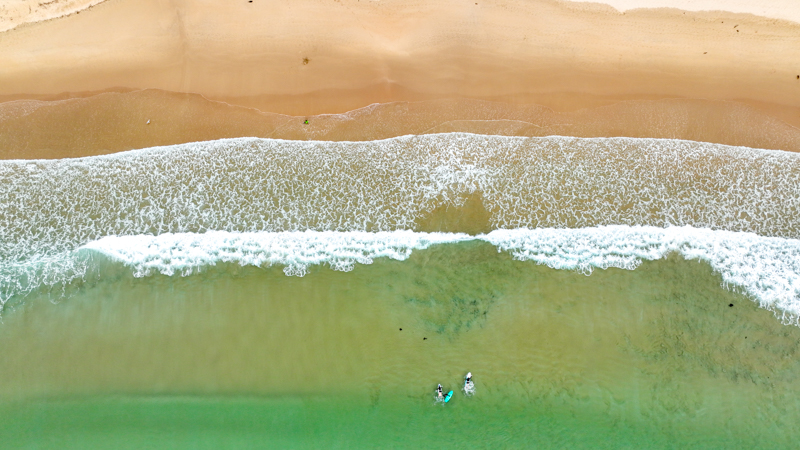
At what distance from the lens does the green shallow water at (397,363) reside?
793 cm

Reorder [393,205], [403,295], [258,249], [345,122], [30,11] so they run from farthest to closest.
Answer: [30,11], [345,122], [393,205], [258,249], [403,295]

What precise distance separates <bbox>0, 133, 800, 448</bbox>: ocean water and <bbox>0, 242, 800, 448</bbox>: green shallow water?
0.03m

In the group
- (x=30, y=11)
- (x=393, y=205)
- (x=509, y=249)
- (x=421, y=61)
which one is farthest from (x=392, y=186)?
(x=30, y=11)

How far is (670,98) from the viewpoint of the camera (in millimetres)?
9195

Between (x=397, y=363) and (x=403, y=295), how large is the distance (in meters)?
1.14

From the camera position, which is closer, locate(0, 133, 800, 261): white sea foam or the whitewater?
the whitewater

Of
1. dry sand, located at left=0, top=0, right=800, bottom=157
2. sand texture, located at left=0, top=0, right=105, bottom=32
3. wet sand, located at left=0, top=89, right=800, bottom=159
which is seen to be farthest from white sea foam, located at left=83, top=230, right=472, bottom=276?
sand texture, located at left=0, top=0, right=105, bottom=32

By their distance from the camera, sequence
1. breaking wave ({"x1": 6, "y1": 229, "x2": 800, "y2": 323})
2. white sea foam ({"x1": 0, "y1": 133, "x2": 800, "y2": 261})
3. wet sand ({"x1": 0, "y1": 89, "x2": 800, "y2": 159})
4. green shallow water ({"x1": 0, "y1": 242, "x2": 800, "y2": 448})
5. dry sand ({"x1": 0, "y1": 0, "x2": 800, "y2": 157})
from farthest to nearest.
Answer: dry sand ({"x1": 0, "y1": 0, "x2": 800, "y2": 157})
wet sand ({"x1": 0, "y1": 89, "x2": 800, "y2": 159})
white sea foam ({"x1": 0, "y1": 133, "x2": 800, "y2": 261})
breaking wave ({"x1": 6, "y1": 229, "x2": 800, "y2": 323})
green shallow water ({"x1": 0, "y1": 242, "x2": 800, "y2": 448})

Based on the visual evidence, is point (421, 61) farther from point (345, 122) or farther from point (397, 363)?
point (397, 363)

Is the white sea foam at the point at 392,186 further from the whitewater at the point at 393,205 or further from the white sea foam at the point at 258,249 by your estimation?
the white sea foam at the point at 258,249

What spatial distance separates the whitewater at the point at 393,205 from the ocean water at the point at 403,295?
0.13 feet

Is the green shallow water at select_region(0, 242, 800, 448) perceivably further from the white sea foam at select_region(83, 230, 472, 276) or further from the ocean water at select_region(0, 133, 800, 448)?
the white sea foam at select_region(83, 230, 472, 276)

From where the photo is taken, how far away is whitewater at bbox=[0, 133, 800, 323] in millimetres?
8516

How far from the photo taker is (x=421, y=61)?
9.24 metres
